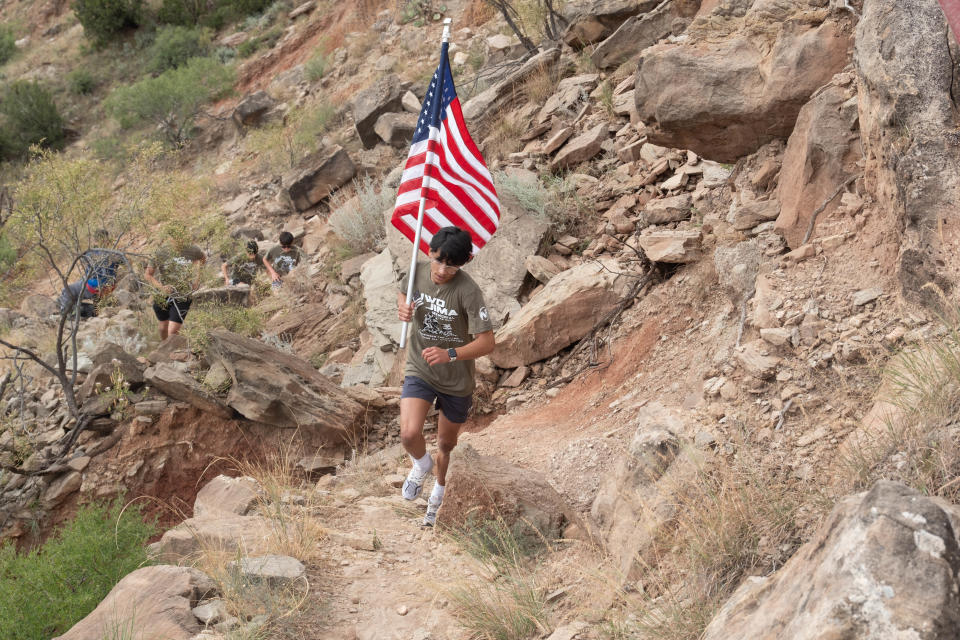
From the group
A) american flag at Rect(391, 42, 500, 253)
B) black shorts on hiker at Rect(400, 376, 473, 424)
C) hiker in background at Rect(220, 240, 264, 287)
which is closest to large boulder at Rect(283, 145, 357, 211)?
hiker in background at Rect(220, 240, 264, 287)

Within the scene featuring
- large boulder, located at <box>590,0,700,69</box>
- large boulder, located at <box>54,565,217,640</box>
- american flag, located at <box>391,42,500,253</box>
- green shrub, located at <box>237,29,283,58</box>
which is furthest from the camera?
green shrub, located at <box>237,29,283,58</box>

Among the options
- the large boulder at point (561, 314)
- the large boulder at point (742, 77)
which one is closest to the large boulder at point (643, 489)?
the large boulder at point (561, 314)

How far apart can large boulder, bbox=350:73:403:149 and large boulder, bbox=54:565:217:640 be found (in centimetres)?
1159

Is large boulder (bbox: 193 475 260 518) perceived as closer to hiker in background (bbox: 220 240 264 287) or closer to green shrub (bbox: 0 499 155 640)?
green shrub (bbox: 0 499 155 640)

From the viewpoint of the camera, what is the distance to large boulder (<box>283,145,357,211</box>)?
46.0 ft

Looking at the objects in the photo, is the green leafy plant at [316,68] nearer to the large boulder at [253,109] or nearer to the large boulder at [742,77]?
the large boulder at [253,109]

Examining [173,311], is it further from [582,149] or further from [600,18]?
[600,18]

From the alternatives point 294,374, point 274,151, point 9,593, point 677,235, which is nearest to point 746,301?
point 677,235

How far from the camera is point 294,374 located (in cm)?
721

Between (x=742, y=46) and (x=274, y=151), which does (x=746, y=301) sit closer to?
(x=742, y=46)

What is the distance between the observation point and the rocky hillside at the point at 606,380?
296cm

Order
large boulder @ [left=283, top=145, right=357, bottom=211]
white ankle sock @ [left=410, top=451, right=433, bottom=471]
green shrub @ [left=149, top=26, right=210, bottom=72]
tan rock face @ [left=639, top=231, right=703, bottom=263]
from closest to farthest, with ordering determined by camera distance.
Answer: white ankle sock @ [left=410, top=451, right=433, bottom=471] → tan rock face @ [left=639, top=231, right=703, bottom=263] → large boulder @ [left=283, top=145, right=357, bottom=211] → green shrub @ [left=149, top=26, right=210, bottom=72]

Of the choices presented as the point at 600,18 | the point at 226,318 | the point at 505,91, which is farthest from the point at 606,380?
the point at 600,18

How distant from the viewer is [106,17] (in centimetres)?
2569
